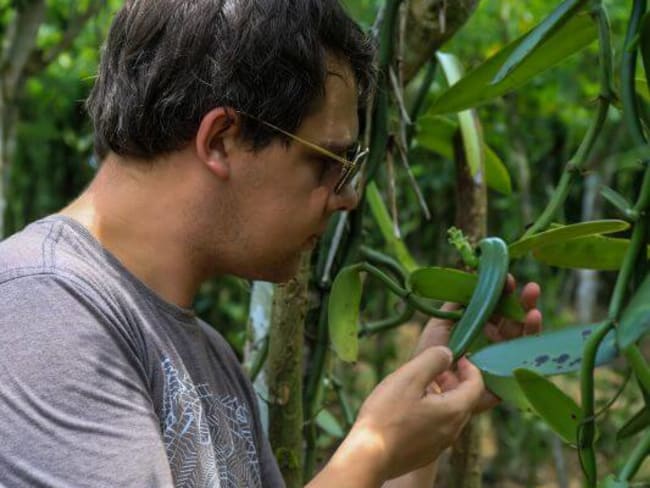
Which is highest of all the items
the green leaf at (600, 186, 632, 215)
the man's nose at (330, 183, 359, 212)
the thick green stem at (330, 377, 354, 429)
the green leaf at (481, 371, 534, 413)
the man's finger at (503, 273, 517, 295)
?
the green leaf at (600, 186, 632, 215)

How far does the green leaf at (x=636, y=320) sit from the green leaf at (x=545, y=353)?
0.08m

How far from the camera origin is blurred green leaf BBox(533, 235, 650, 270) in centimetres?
94

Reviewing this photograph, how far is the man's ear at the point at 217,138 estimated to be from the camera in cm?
86

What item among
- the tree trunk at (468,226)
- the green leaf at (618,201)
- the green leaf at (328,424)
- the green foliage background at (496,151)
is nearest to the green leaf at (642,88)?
the green leaf at (618,201)

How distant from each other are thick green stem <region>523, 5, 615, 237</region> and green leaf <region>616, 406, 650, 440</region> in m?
0.19

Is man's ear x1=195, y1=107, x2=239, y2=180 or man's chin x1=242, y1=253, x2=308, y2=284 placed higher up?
man's ear x1=195, y1=107, x2=239, y2=180

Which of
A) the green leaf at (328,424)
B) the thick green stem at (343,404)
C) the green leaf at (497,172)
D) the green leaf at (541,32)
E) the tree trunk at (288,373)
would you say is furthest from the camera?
the green leaf at (328,424)

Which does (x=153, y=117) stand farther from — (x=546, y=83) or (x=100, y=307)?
(x=546, y=83)

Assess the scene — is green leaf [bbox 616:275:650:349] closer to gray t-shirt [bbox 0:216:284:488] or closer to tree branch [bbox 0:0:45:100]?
gray t-shirt [bbox 0:216:284:488]

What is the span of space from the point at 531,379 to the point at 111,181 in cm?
39

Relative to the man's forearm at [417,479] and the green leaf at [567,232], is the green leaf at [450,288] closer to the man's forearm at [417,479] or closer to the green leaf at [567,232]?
the green leaf at [567,232]

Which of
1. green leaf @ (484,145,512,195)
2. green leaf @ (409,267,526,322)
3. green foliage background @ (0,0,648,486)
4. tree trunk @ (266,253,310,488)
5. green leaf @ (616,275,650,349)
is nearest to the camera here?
green leaf @ (616,275,650,349)

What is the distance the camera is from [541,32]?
765mm

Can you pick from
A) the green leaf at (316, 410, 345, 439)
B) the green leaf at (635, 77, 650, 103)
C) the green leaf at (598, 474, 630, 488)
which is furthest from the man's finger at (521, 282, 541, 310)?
the green leaf at (316, 410, 345, 439)
